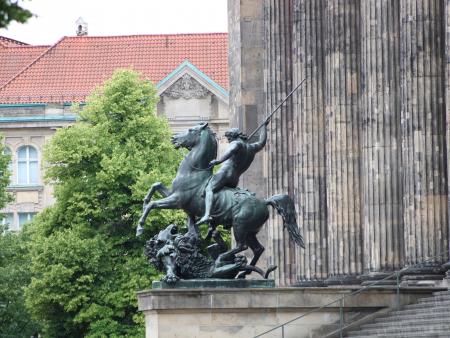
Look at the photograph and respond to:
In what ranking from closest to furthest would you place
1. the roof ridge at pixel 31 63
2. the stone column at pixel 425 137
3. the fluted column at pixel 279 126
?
the stone column at pixel 425 137 < the fluted column at pixel 279 126 < the roof ridge at pixel 31 63

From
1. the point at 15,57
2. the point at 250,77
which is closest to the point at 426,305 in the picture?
the point at 250,77

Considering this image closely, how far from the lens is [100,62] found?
109 metres

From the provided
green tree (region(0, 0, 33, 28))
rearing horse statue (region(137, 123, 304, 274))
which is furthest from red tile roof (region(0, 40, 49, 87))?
green tree (region(0, 0, 33, 28))

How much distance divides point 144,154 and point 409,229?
95.1 feet

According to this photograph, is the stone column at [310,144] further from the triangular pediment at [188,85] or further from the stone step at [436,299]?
the triangular pediment at [188,85]

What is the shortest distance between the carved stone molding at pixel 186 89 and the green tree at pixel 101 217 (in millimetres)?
20012

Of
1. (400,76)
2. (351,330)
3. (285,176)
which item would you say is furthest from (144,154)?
(351,330)

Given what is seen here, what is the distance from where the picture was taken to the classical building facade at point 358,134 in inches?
2095

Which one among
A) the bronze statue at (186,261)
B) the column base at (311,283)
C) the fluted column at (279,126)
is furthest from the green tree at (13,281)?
the bronze statue at (186,261)

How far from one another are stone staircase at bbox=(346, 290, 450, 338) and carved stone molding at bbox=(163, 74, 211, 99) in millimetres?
55117

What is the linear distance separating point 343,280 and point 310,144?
4.53 meters

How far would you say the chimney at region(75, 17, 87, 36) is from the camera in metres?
121

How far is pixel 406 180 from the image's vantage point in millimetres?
53812

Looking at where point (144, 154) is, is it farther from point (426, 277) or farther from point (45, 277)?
point (426, 277)
